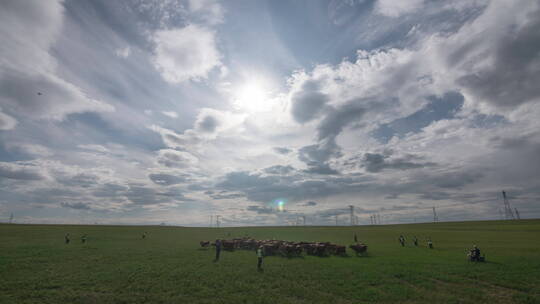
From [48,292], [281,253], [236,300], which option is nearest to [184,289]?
[236,300]

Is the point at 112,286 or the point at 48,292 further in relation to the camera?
the point at 112,286

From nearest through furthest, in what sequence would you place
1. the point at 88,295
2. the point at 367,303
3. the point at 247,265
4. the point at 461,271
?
the point at 367,303 < the point at 88,295 < the point at 461,271 < the point at 247,265

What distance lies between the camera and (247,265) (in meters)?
31.2

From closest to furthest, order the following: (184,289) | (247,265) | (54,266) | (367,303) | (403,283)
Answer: (367,303) → (184,289) → (403,283) → (54,266) → (247,265)

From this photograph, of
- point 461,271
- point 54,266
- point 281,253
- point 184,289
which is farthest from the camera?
point 281,253

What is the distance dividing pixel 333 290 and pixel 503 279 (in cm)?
1586

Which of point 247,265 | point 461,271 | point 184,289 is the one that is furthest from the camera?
point 247,265

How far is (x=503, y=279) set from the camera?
22.9 m

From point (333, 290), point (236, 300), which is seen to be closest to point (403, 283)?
point (333, 290)

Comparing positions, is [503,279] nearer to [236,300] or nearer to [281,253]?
[236,300]

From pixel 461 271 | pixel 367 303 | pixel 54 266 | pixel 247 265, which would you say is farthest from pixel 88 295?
pixel 461 271

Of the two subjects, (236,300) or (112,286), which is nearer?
(236,300)

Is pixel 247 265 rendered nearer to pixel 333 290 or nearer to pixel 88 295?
pixel 333 290

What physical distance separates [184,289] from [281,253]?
24.0 metres
